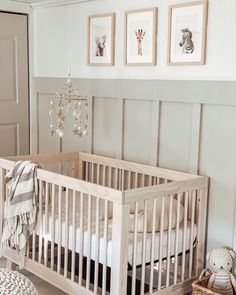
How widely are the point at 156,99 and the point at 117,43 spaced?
1.77 feet

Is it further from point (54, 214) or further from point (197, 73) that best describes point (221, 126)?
point (54, 214)

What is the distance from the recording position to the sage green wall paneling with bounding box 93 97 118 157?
3.32 m

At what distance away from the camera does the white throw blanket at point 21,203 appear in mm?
2762

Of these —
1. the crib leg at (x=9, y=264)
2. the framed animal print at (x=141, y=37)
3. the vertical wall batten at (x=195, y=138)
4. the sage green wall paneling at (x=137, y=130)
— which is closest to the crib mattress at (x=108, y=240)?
the vertical wall batten at (x=195, y=138)

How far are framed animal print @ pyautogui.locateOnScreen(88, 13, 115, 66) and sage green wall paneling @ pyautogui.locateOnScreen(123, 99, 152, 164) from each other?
370 mm

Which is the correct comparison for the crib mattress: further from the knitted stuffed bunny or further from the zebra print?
the zebra print

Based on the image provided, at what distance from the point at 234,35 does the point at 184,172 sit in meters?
0.86

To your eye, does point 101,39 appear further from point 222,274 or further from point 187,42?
point 222,274

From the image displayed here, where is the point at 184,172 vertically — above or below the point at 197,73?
below

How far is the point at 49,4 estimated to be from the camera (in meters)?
3.71

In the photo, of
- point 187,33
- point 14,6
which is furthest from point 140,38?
point 14,6

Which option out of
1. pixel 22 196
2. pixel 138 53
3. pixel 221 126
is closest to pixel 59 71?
pixel 138 53

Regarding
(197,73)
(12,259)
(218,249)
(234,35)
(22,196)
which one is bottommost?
(12,259)

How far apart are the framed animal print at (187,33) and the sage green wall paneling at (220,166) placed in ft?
1.05
